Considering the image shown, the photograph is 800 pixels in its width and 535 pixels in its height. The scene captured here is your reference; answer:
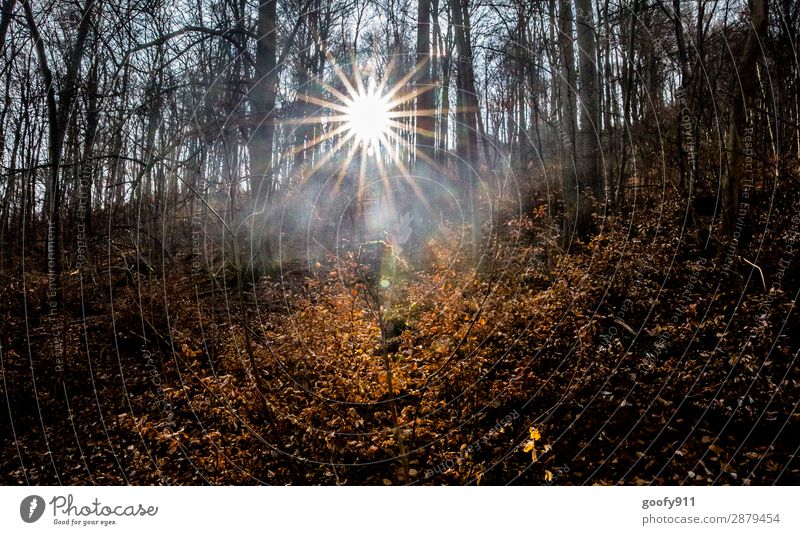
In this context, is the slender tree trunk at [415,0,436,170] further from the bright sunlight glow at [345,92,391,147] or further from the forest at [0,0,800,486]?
the bright sunlight glow at [345,92,391,147]

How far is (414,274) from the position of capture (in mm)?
5312

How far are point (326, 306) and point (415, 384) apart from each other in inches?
46.9

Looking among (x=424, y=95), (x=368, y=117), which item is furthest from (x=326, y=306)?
(x=424, y=95)

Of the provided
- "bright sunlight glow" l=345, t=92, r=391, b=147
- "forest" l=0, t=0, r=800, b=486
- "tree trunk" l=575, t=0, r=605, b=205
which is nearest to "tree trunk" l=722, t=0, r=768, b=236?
"forest" l=0, t=0, r=800, b=486

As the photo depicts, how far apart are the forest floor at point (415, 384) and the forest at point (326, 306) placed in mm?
24

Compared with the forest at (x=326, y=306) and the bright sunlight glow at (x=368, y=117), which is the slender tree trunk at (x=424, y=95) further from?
the bright sunlight glow at (x=368, y=117)

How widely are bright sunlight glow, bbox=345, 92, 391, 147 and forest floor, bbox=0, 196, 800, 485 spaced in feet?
4.14

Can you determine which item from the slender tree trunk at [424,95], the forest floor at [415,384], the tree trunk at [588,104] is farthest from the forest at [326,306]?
the slender tree trunk at [424,95]

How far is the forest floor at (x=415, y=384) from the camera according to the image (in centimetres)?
300

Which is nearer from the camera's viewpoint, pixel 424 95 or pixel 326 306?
pixel 326 306

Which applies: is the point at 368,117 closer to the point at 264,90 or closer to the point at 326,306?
the point at 264,90

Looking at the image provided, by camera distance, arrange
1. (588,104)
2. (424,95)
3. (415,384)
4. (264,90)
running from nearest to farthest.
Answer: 1. (264,90)
2. (415,384)
3. (588,104)
4. (424,95)

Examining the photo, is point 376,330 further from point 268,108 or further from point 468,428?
point 268,108

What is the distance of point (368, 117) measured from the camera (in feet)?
13.6
